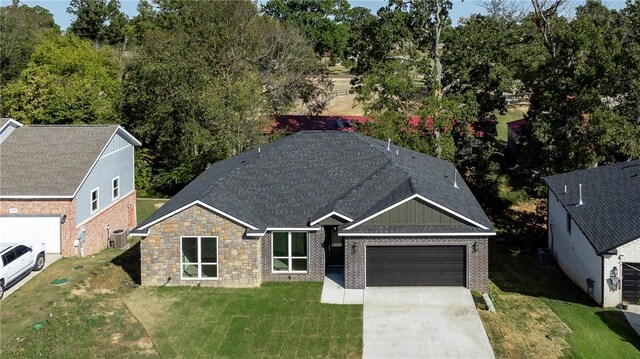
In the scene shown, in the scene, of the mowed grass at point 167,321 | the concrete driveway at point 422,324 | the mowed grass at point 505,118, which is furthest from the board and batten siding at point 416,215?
the mowed grass at point 505,118

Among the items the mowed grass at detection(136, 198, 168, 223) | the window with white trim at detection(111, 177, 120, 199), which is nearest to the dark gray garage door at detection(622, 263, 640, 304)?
the window with white trim at detection(111, 177, 120, 199)

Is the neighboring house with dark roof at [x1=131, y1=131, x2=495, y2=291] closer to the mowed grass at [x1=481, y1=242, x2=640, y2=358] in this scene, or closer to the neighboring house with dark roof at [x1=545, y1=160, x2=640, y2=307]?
the mowed grass at [x1=481, y1=242, x2=640, y2=358]

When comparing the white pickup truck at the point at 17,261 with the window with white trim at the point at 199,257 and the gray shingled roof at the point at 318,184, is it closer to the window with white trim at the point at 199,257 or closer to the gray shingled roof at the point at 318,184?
the gray shingled roof at the point at 318,184

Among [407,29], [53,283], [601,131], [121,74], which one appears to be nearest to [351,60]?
[407,29]

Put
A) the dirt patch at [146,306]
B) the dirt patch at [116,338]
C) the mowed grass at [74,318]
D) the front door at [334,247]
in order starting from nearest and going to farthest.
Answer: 1. the mowed grass at [74,318]
2. the dirt patch at [116,338]
3. the dirt patch at [146,306]
4. the front door at [334,247]

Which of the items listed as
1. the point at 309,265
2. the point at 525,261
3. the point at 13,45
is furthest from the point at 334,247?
the point at 13,45

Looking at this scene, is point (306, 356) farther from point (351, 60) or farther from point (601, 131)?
point (351, 60)
